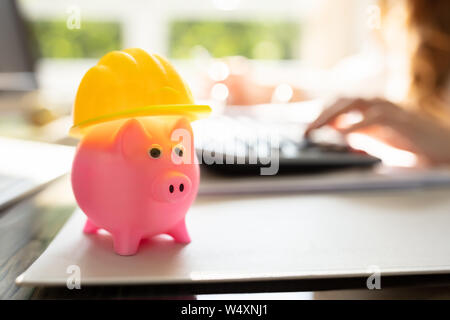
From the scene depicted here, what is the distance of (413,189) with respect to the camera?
58 cm

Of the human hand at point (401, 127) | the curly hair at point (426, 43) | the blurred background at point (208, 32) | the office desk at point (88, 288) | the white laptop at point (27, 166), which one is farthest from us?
the blurred background at point (208, 32)

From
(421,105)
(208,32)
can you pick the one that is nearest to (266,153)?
(421,105)

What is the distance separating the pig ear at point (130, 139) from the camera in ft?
1.04

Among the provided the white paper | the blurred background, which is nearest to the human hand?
the white paper

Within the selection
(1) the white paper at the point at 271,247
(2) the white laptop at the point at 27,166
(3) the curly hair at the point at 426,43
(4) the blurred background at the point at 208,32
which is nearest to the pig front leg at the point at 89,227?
(1) the white paper at the point at 271,247

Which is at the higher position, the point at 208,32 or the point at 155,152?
the point at 208,32

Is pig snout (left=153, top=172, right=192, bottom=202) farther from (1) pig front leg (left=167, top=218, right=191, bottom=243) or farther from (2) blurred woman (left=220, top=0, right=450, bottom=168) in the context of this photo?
(2) blurred woman (left=220, top=0, right=450, bottom=168)

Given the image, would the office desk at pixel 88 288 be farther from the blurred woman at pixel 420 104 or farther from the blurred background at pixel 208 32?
the blurred background at pixel 208 32

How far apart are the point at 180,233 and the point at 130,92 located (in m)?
0.12

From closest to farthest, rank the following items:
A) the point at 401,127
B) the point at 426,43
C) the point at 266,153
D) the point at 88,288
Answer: the point at 88,288 < the point at 266,153 < the point at 401,127 < the point at 426,43

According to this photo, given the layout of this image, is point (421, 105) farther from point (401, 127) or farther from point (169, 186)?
point (169, 186)

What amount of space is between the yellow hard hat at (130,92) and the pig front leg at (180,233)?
0.09 meters

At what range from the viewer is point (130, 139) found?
1.05 feet

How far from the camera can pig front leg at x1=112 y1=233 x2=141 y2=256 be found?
33 cm
